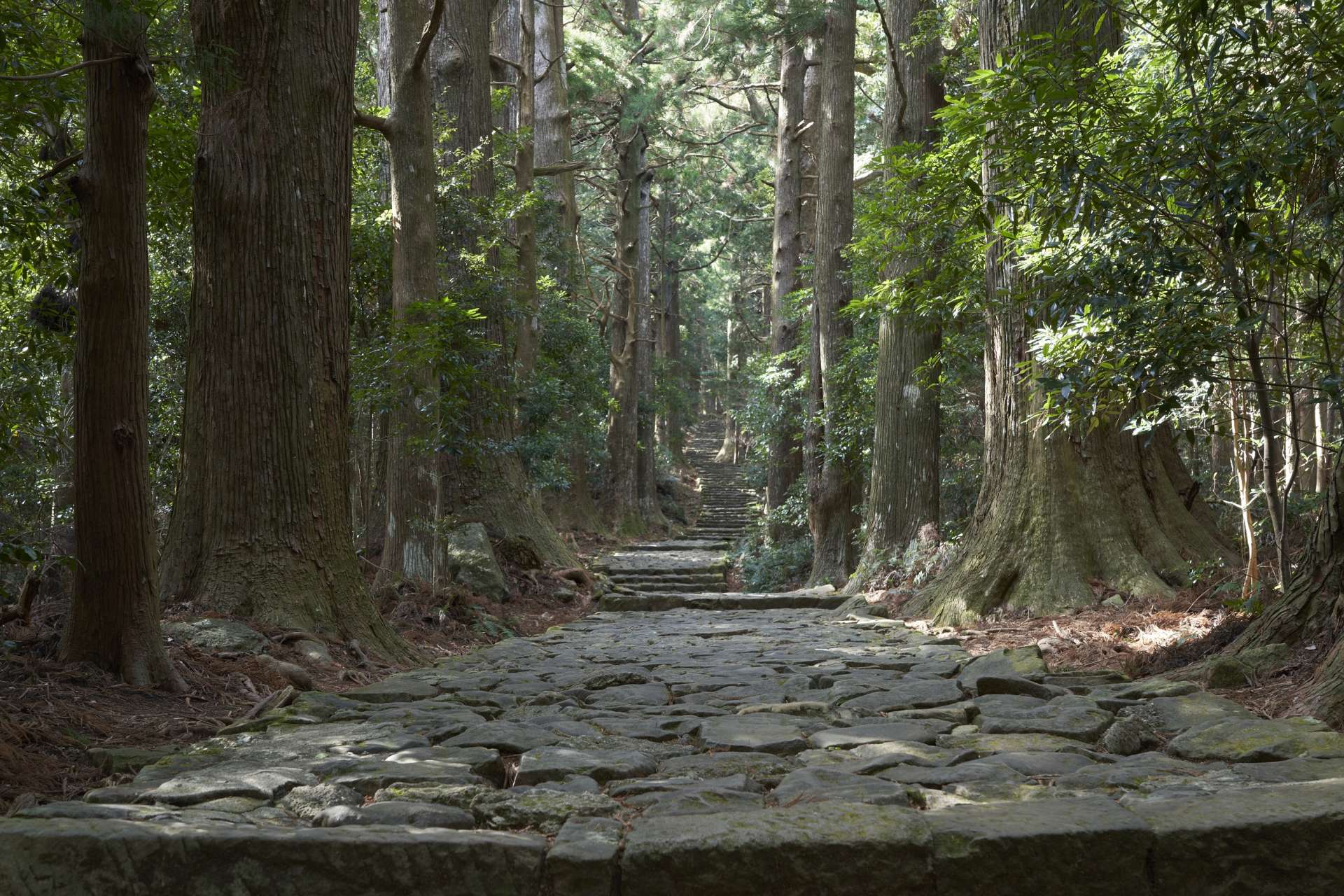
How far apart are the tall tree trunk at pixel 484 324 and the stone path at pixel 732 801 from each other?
23.7 ft

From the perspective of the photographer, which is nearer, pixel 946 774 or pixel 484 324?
pixel 946 774

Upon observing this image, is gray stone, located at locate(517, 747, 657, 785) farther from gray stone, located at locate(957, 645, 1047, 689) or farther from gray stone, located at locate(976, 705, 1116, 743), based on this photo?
gray stone, located at locate(957, 645, 1047, 689)

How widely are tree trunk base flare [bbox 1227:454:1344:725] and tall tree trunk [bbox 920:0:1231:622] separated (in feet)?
7.77

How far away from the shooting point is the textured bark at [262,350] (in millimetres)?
5789

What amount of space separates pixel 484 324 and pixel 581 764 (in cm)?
928

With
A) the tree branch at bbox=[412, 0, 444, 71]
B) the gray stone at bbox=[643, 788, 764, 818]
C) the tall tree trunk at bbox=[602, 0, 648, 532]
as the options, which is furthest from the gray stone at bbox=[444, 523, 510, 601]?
the tall tree trunk at bbox=[602, 0, 648, 532]

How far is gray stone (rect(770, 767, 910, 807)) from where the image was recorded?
2885 mm

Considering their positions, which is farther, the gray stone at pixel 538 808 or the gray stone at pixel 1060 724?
the gray stone at pixel 1060 724

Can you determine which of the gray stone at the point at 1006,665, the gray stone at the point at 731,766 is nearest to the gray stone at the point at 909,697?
the gray stone at the point at 1006,665

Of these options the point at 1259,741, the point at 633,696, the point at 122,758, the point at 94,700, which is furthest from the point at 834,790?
the point at 94,700

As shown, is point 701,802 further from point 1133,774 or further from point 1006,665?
point 1006,665

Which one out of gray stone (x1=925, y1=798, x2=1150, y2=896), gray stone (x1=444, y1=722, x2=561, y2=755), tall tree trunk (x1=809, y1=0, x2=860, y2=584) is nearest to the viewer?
gray stone (x1=925, y1=798, x2=1150, y2=896)

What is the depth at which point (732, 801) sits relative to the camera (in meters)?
2.94

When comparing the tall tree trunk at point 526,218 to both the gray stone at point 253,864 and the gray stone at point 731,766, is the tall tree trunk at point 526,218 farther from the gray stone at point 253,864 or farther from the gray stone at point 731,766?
the gray stone at point 253,864
